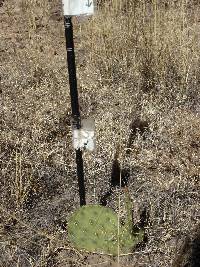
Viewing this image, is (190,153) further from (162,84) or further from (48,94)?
(48,94)

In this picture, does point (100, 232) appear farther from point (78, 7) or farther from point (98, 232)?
point (78, 7)

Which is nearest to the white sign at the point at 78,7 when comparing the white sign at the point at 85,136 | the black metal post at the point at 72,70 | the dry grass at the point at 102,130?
the black metal post at the point at 72,70

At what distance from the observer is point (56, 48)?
3.49m

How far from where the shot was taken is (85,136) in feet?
5.48

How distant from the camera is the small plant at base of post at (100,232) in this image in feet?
5.65

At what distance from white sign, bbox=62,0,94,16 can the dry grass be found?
2.40 ft

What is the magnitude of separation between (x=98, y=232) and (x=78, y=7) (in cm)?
83

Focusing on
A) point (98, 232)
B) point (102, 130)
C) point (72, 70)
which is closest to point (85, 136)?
point (72, 70)

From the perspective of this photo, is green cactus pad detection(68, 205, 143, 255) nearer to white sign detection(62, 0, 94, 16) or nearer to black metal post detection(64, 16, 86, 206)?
black metal post detection(64, 16, 86, 206)

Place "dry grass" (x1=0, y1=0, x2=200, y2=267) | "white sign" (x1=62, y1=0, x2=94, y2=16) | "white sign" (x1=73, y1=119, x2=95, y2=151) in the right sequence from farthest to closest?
"dry grass" (x1=0, y1=0, x2=200, y2=267), "white sign" (x1=73, y1=119, x2=95, y2=151), "white sign" (x1=62, y1=0, x2=94, y2=16)

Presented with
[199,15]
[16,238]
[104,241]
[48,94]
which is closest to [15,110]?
[48,94]

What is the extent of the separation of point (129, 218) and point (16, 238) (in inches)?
19.9

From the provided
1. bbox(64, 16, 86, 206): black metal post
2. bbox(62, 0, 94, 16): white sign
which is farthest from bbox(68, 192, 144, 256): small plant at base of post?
bbox(62, 0, 94, 16): white sign

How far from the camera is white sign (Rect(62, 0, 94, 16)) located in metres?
1.46
